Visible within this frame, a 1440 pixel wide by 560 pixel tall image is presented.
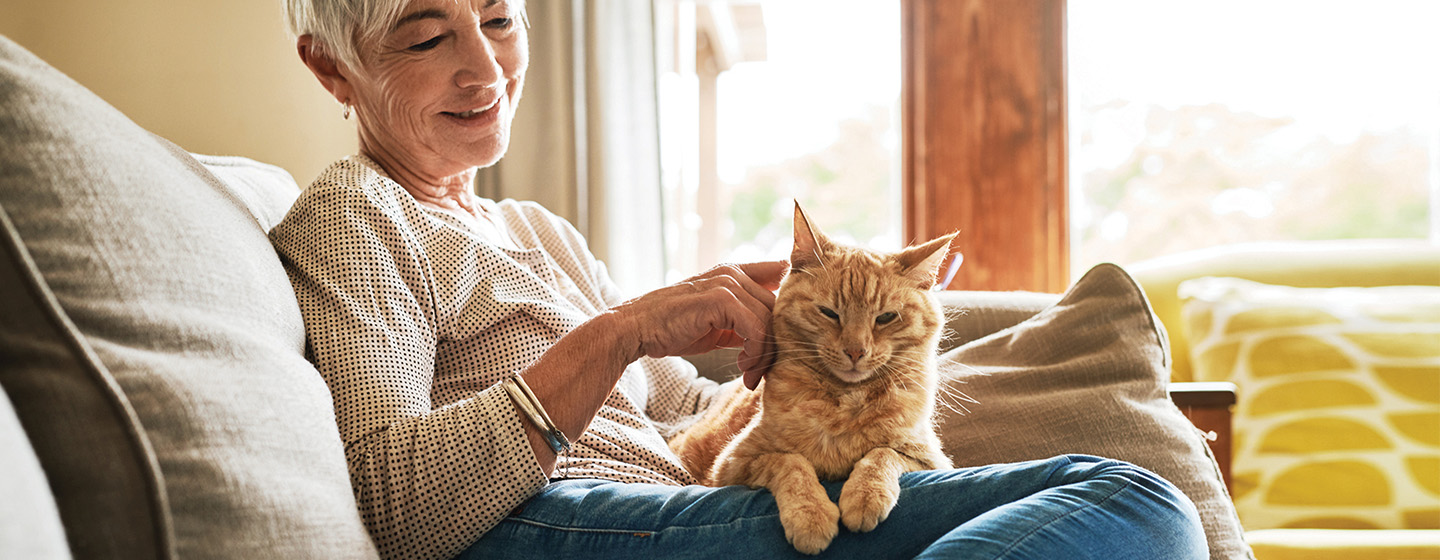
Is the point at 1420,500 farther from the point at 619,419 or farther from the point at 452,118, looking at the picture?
the point at 452,118

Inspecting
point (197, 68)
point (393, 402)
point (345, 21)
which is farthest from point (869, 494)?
point (197, 68)

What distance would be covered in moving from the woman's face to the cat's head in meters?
0.56

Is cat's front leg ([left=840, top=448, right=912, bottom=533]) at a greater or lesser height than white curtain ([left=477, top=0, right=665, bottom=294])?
lesser

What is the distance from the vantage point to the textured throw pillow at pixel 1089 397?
1.42 m

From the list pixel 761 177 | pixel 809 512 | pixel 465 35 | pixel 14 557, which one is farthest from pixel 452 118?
pixel 761 177

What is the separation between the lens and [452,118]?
4.64 feet

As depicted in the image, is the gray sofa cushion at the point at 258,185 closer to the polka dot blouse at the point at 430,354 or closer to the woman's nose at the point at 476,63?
the polka dot blouse at the point at 430,354

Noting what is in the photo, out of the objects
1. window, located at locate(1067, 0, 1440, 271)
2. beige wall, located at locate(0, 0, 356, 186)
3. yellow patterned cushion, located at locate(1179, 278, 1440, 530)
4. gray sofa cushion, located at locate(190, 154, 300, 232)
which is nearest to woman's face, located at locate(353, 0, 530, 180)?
gray sofa cushion, located at locate(190, 154, 300, 232)

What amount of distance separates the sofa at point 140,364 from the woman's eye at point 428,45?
43cm

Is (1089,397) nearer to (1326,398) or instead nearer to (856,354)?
(856,354)

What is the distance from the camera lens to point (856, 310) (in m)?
1.22

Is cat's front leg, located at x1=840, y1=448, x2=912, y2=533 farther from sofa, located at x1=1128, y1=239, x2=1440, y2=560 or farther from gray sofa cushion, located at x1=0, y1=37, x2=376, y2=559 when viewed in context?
sofa, located at x1=1128, y1=239, x2=1440, y2=560

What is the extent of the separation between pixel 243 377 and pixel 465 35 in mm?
744

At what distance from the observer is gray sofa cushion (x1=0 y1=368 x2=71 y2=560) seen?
55cm
